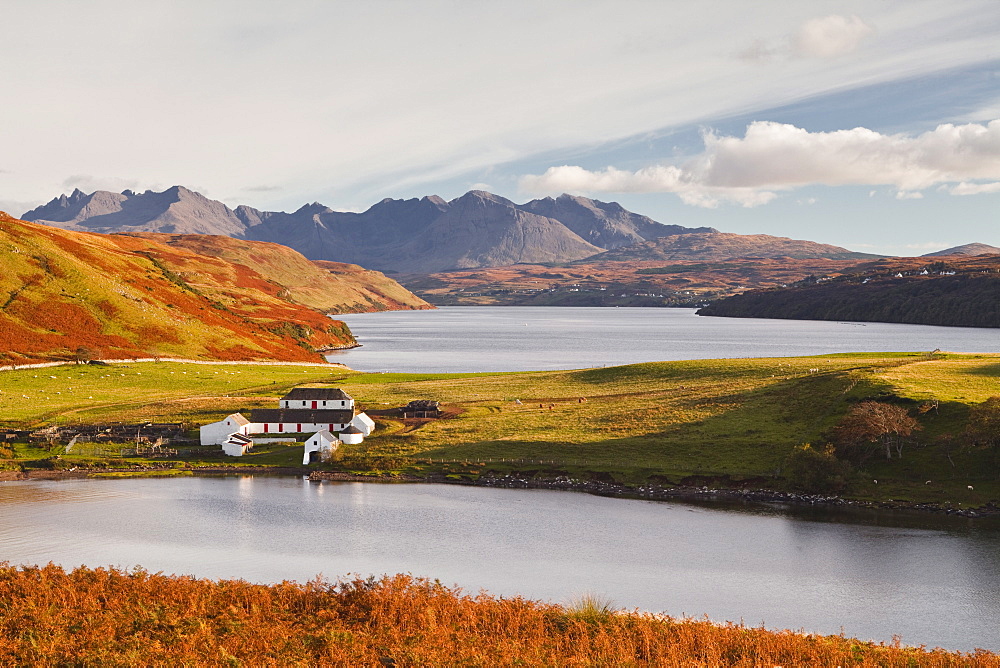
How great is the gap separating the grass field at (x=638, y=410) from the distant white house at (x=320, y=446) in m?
1.78

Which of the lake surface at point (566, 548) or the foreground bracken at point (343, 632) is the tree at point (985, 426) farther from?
the foreground bracken at point (343, 632)

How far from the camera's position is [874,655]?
2631 cm

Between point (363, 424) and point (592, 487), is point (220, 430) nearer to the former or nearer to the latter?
point (363, 424)

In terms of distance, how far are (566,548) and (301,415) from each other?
47.4m

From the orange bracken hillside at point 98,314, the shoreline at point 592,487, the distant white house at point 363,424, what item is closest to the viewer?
the shoreline at point 592,487

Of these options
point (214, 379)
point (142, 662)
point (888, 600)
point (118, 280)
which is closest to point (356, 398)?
point (214, 379)

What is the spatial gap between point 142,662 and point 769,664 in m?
18.3

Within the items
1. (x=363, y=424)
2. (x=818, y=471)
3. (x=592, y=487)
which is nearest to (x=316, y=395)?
(x=363, y=424)

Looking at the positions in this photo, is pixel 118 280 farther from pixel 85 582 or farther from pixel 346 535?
pixel 85 582

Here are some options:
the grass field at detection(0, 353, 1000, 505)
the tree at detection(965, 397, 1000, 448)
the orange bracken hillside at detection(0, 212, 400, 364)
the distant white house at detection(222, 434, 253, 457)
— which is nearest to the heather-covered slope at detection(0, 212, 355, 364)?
the orange bracken hillside at detection(0, 212, 400, 364)

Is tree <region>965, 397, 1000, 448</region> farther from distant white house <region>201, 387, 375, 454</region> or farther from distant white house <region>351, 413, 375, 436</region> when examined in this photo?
distant white house <region>201, 387, 375, 454</region>

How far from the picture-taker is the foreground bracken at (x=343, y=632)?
22766mm

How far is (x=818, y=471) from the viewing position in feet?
220

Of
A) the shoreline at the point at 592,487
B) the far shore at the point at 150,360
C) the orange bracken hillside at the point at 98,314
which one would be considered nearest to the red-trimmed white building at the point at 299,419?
the shoreline at the point at 592,487
